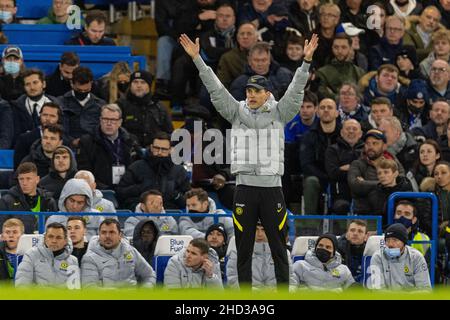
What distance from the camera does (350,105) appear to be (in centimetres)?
2258

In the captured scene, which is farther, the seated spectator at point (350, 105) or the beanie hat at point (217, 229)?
the seated spectator at point (350, 105)

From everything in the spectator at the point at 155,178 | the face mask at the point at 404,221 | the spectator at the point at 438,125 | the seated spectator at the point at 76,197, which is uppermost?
the spectator at the point at 438,125

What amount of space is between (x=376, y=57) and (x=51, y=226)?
27.2 feet

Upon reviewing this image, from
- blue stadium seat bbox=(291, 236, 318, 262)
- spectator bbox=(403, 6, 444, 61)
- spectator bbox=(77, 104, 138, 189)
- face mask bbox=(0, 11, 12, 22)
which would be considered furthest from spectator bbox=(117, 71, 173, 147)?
spectator bbox=(403, 6, 444, 61)

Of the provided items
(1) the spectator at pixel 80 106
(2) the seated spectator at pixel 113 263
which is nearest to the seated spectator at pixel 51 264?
(2) the seated spectator at pixel 113 263

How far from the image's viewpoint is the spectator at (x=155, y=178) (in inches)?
816

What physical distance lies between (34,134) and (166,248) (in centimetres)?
327

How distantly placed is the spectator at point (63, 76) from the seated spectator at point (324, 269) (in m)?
5.24

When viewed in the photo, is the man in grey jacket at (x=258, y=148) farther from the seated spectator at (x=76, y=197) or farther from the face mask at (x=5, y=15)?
the face mask at (x=5, y=15)

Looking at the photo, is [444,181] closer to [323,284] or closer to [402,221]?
[402,221]

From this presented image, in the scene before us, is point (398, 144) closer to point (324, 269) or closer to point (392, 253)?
point (392, 253)

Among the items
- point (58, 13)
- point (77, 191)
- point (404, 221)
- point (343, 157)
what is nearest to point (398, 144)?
point (343, 157)

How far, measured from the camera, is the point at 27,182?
1936 cm

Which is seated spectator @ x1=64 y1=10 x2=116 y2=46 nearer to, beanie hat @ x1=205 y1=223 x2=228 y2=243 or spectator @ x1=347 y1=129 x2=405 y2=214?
spectator @ x1=347 y1=129 x2=405 y2=214
